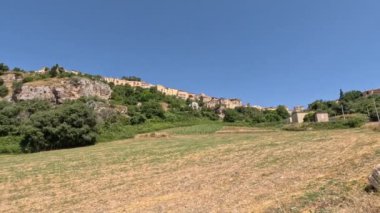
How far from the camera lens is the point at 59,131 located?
4644cm

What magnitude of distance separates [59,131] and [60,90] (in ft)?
146

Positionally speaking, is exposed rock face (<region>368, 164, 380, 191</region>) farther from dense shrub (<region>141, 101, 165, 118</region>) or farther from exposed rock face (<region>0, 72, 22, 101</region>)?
exposed rock face (<region>0, 72, 22, 101</region>)

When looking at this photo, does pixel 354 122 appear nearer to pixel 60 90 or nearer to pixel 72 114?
pixel 72 114

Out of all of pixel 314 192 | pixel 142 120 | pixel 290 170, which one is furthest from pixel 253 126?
pixel 314 192

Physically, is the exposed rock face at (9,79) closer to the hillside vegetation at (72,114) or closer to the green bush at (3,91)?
the hillside vegetation at (72,114)

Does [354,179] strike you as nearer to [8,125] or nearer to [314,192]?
[314,192]

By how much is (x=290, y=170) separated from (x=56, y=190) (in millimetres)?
11256

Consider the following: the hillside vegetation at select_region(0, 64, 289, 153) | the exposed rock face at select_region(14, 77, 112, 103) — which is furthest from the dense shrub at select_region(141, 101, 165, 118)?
the exposed rock face at select_region(14, 77, 112, 103)

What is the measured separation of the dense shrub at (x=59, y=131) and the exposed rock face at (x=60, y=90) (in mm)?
38665

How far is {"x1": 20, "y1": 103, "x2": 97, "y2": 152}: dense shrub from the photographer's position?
1825 inches

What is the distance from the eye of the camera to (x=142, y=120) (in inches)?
2908

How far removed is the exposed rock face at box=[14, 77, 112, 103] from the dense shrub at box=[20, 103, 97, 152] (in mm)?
38665

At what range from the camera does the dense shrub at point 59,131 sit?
152ft

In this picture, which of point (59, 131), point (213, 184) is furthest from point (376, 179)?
point (59, 131)
